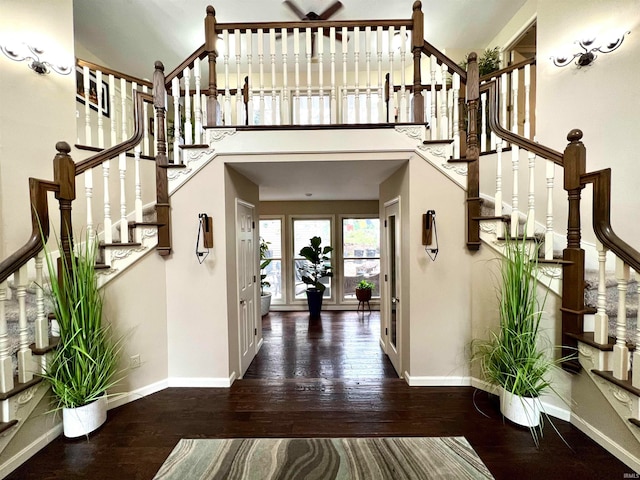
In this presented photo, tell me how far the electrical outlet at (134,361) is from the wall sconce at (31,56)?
9.37ft

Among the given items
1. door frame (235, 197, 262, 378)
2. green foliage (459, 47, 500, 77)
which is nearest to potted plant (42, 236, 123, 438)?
door frame (235, 197, 262, 378)

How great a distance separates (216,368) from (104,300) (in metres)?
1.10

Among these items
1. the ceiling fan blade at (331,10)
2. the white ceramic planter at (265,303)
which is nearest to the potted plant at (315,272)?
the white ceramic planter at (265,303)

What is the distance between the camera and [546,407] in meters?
2.10

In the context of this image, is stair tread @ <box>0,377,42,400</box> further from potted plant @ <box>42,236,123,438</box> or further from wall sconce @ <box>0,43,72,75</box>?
wall sconce @ <box>0,43,72,75</box>

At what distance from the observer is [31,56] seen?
2.66m

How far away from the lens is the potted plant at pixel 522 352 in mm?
1927

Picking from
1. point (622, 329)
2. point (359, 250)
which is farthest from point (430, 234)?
point (359, 250)

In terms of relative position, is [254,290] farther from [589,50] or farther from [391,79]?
[589,50]

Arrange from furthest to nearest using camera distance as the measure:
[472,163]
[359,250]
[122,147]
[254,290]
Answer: [359,250]
[254,290]
[472,163]
[122,147]

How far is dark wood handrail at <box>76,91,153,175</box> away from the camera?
6.90 ft

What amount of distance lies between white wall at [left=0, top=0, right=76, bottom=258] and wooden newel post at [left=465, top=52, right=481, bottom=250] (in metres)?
3.92

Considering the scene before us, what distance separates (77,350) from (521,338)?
2976 mm

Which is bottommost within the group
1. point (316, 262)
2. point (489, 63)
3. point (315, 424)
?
point (315, 424)
